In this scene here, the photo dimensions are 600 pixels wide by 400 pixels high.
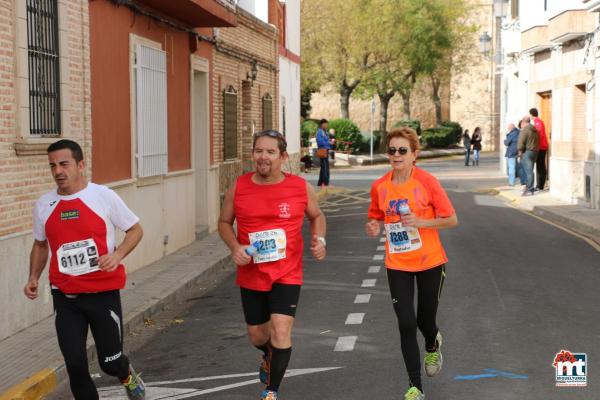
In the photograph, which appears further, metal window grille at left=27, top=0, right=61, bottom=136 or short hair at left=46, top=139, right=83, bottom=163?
metal window grille at left=27, top=0, right=61, bottom=136

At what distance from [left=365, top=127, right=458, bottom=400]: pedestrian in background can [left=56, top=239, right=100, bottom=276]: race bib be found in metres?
1.94

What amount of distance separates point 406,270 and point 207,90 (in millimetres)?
12935

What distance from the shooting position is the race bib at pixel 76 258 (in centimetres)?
632

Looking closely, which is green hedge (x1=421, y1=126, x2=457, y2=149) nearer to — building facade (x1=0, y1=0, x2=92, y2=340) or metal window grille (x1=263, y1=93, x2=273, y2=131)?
metal window grille (x1=263, y1=93, x2=273, y2=131)

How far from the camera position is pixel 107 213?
6.45 m

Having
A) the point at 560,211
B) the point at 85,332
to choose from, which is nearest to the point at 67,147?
the point at 85,332

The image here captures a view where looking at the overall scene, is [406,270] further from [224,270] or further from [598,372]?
[224,270]

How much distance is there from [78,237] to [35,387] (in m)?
1.62

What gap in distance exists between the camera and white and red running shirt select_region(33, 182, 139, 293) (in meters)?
6.34

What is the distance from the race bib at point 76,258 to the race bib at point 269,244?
3.21 feet

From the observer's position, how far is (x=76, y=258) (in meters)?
6.32

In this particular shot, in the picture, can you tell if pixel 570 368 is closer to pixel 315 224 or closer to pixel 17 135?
pixel 315 224

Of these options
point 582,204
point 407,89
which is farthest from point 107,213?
point 407,89

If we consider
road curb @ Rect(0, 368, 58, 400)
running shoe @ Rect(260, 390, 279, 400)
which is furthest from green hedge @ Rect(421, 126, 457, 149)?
running shoe @ Rect(260, 390, 279, 400)
